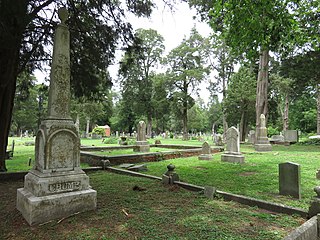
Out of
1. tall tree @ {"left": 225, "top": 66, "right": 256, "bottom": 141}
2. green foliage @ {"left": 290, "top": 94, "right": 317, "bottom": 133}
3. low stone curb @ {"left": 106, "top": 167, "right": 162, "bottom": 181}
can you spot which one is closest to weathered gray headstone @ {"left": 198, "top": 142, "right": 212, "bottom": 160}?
low stone curb @ {"left": 106, "top": 167, "right": 162, "bottom": 181}

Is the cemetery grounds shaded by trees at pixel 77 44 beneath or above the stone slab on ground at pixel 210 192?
above

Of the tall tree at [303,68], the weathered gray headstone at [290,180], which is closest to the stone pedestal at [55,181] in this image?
the weathered gray headstone at [290,180]

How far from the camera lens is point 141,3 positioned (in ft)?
23.3

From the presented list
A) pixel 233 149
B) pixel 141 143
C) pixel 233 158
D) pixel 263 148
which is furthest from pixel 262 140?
pixel 141 143

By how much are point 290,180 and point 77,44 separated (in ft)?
25.7

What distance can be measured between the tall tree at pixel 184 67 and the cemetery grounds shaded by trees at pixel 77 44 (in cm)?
2460

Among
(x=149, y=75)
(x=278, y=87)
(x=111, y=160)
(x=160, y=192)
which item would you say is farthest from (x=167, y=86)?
(x=160, y=192)

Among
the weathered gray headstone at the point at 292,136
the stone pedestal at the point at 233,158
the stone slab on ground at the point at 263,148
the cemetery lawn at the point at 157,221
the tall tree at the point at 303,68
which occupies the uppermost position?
the tall tree at the point at 303,68

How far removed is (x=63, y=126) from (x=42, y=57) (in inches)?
224

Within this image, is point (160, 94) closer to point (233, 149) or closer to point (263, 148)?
point (263, 148)

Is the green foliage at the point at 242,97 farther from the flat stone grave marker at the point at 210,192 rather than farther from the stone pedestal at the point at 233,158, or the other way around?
the flat stone grave marker at the point at 210,192

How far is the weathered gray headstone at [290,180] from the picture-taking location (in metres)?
4.82

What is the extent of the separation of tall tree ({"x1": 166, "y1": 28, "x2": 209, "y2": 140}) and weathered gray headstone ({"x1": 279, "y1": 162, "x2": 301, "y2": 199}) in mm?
27573

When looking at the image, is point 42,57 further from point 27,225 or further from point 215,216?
point 215,216
